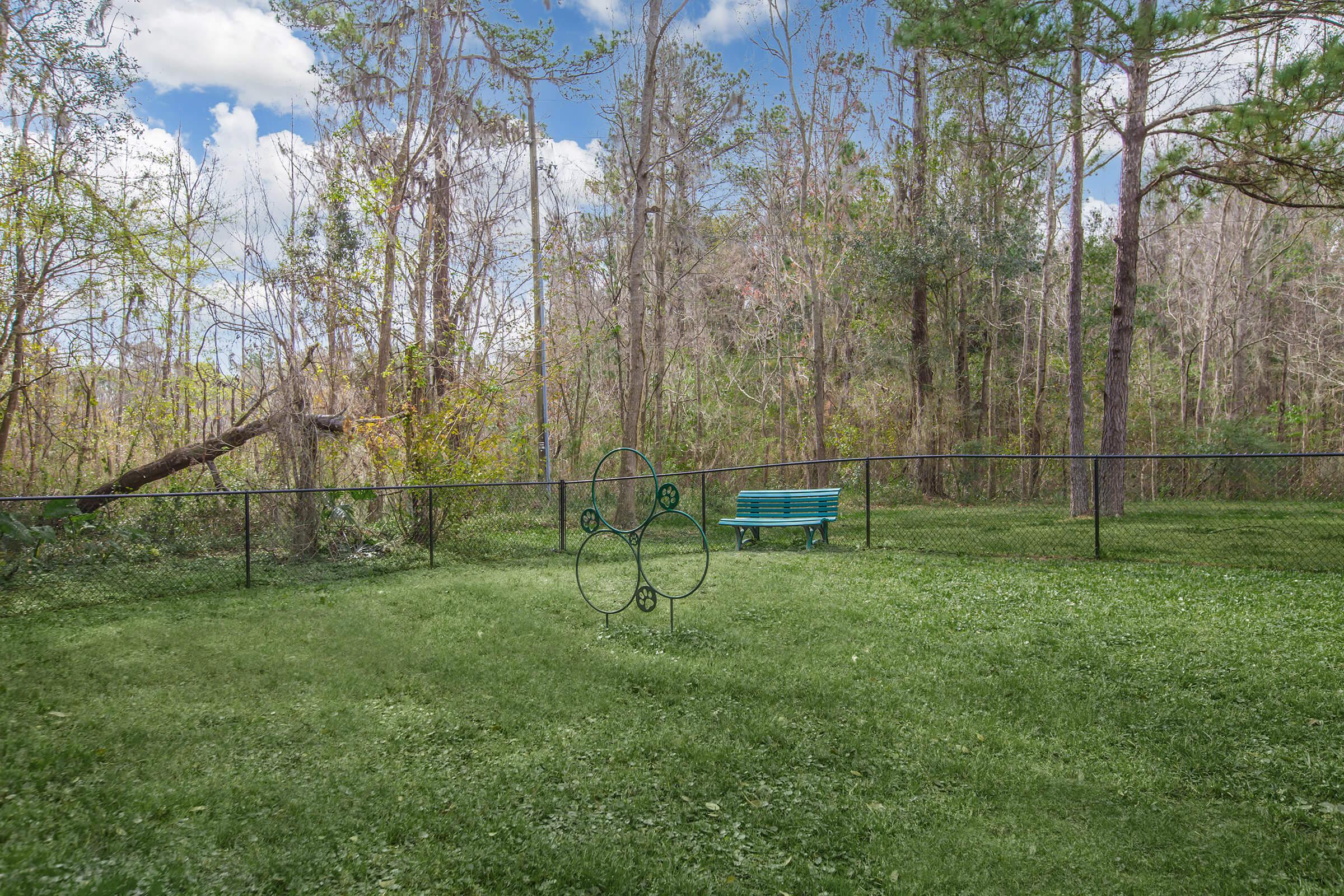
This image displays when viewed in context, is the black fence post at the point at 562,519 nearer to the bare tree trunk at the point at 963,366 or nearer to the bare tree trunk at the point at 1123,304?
the bare tree trunk at the point at 1123,304

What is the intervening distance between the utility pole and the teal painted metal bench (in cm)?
434

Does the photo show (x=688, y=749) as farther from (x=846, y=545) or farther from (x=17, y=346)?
(x=17, y=346)

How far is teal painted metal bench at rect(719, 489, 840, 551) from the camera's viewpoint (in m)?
10.2

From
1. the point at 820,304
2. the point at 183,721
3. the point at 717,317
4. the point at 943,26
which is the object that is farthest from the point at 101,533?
the point at 717,317

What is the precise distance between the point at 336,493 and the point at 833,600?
6430mm

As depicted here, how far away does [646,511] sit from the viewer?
1386 cm

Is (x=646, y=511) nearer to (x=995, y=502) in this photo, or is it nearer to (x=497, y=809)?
(x=995, y=502)

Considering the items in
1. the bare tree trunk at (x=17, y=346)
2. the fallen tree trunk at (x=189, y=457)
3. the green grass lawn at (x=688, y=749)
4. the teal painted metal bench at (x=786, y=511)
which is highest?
the bare tree trunk at (x=17, y=346)

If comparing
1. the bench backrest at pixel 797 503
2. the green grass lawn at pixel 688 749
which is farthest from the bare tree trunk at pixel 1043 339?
the green grass lawn at pixel 688 749

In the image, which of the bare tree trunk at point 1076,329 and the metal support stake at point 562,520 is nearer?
the metal support stake at point 562,520

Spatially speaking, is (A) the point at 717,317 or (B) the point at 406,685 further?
(A) the point at 717,317

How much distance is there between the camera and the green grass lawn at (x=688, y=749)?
297 centimetres

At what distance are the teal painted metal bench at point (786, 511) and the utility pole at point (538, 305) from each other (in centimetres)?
434

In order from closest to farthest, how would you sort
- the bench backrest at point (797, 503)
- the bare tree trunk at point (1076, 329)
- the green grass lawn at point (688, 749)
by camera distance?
the green grass lawn at point (688, 749)
the bench backrest at point (797, 503)
the bare tree trunk at point (1076, 329)
